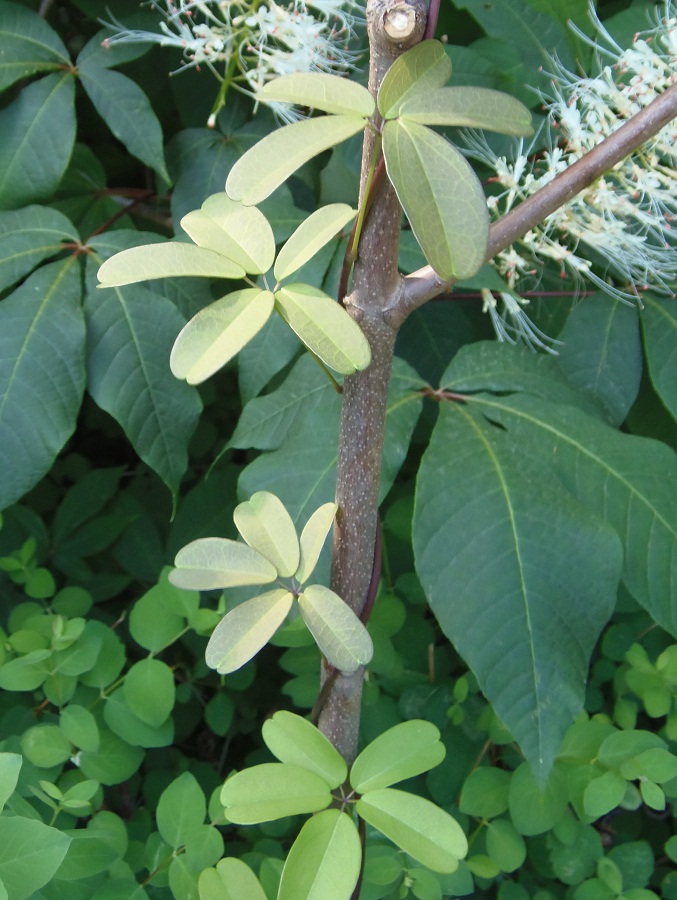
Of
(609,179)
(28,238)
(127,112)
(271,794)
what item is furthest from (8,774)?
(609,179)

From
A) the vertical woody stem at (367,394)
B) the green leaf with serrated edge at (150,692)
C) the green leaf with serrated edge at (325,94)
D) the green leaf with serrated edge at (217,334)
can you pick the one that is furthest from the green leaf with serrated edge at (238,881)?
the green leaf with serrated edge at (325,94)

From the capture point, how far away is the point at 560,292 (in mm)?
913

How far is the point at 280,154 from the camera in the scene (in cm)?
38

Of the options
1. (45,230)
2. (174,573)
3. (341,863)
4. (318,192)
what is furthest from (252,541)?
(318,192)

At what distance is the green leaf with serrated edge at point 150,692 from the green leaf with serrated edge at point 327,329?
433mm

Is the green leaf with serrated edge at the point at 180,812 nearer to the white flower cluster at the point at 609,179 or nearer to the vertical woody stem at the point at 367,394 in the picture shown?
the vertical woody stem at the point at 367,394

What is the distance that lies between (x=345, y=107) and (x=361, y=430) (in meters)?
0.18

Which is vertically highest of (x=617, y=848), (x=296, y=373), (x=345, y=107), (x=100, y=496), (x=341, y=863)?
(x=345, y=107)

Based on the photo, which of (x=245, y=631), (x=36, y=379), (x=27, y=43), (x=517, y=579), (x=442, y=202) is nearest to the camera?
(x=442, y=202)

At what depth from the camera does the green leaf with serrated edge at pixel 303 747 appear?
507 millimetres

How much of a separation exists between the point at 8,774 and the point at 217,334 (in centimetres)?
31

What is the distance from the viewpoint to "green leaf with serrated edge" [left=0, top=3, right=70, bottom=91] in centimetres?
84

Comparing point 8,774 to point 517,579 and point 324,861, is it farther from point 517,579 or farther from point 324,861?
point 517,579

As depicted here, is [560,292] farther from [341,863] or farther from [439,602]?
[341,863]
